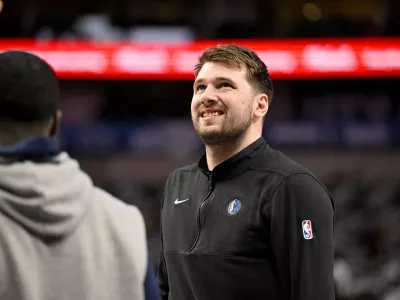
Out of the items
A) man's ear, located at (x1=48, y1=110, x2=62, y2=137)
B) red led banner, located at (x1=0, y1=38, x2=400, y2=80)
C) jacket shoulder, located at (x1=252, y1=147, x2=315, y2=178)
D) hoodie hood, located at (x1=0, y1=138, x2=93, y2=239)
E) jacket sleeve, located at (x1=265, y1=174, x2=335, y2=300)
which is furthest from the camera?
red led banner, located at (x1=0, y1=38, x2=400, y2=80)

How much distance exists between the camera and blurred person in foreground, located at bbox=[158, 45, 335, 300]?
1.98m

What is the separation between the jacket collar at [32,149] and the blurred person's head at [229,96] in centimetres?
99

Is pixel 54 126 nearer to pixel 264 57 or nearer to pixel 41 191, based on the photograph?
pixel 41 191

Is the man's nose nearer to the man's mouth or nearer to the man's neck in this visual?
the man's mouth

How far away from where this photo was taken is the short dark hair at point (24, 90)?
4.05ft

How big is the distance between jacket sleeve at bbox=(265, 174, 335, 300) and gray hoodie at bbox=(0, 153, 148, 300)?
0.78 m

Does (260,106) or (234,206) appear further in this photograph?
(260,106)

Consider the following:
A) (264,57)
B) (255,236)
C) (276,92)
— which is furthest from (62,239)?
(276,92)

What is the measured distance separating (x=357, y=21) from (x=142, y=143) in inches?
158

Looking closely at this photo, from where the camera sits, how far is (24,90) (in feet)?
4.06

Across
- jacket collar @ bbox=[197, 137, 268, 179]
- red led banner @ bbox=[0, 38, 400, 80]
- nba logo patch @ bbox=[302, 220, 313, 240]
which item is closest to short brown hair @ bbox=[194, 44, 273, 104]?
jacket collar @ bbox=[197, 137, 268, 179]

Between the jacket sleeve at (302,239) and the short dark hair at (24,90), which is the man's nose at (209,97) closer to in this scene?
the jacket sleeve at (302,239)

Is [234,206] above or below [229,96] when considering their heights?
below

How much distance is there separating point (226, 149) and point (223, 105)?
156 millimetres
